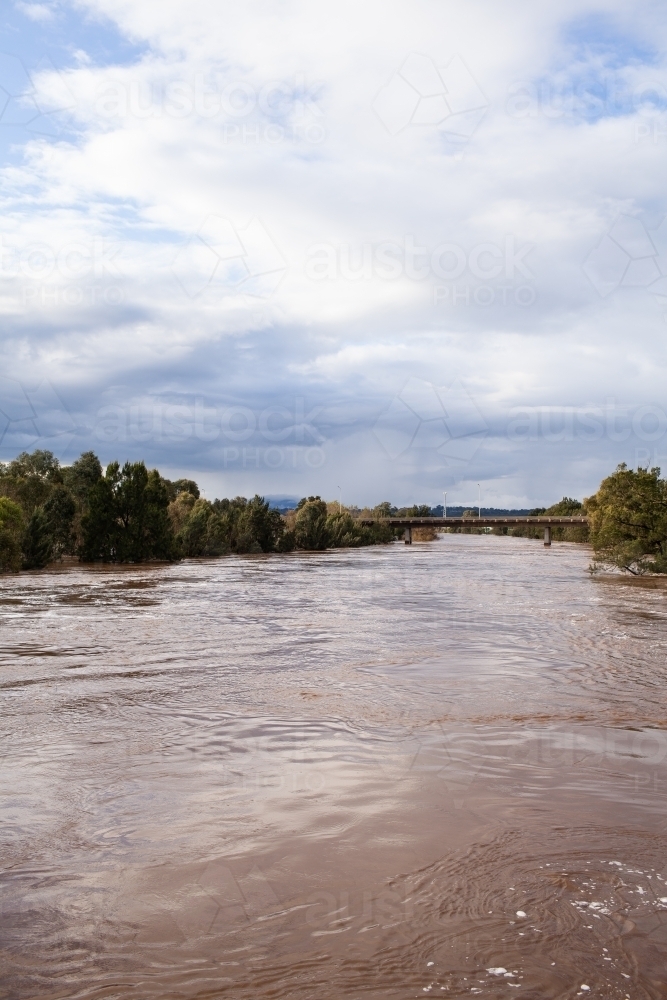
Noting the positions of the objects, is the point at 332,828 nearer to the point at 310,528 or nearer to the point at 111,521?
the point at 111,521

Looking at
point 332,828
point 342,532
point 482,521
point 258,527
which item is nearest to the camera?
point 332,828

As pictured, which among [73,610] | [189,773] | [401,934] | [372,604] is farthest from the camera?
[372,604]

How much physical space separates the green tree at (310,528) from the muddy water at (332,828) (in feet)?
254

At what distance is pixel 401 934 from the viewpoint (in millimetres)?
4367

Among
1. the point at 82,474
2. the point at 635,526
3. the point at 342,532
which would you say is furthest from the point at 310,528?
the point at 635,526

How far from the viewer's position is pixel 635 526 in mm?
47906

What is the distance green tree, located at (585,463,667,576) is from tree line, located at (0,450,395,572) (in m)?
32.4

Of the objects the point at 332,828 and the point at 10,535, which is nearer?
the point at 332,828

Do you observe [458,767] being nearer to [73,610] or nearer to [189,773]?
[189,773]

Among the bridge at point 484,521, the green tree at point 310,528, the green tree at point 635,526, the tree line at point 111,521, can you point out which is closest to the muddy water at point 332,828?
the green tree at point 635,526

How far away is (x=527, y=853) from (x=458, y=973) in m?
1.65

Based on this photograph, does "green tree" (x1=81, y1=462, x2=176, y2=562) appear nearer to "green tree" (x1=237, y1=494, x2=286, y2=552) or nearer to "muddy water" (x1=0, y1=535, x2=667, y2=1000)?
"green tree" (x1=237, y1=494, x2=286, y2=552)

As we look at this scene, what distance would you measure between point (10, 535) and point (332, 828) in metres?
41.1

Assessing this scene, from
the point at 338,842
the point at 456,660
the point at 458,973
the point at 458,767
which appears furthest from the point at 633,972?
the point at 456,660
